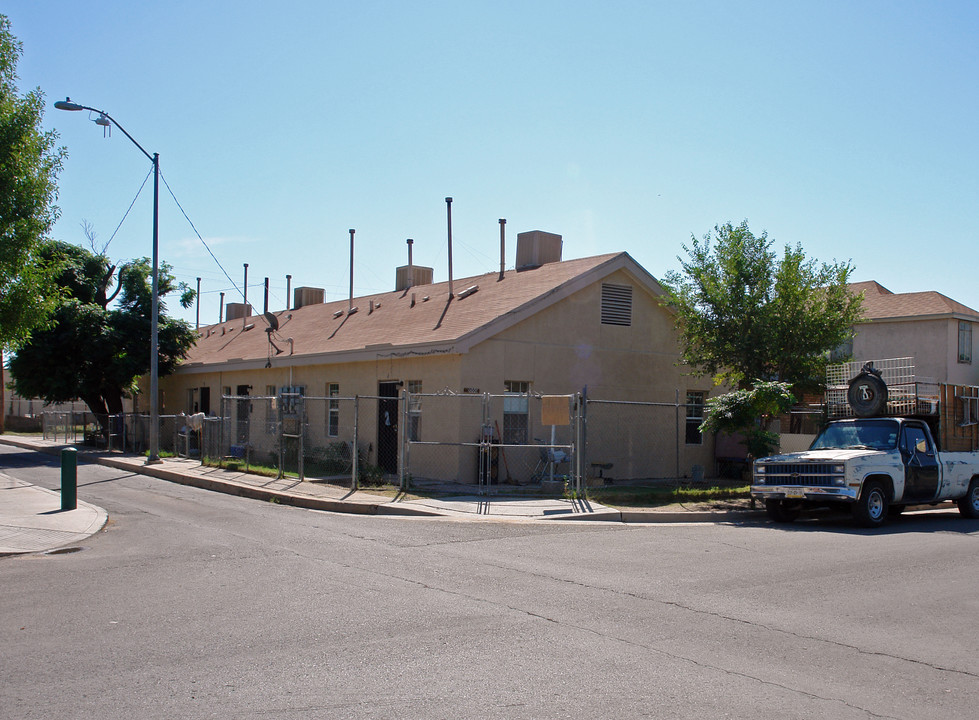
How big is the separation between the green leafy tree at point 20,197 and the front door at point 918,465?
15.1m

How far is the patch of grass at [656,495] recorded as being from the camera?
15852 mm

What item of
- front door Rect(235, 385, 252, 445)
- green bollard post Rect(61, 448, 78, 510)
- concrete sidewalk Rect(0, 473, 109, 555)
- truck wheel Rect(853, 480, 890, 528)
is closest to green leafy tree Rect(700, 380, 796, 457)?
truck wheel Rect(853, 480, 890, 528)

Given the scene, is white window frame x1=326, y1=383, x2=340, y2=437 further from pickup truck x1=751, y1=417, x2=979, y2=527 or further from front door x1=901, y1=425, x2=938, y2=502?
front door x1=901, y1=425, x2=938, y2=502

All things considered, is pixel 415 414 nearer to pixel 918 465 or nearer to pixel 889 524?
pixel 889 524

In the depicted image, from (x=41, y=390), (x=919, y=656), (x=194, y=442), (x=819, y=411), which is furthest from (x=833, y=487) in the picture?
(x=41, y=390)

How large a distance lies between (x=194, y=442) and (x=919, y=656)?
25.6m

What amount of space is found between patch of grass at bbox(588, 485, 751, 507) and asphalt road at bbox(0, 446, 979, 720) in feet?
12.1

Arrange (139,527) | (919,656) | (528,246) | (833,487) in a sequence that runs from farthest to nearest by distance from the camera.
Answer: (528,246)
(833,487)
(139,527)
(919,656)

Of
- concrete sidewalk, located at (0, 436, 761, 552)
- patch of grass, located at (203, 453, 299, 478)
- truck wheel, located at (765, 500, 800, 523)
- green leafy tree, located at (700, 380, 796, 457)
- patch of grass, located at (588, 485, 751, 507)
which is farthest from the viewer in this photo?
patch of grass, located at (203, 453, 299, 478)

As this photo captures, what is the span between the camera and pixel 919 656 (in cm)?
634

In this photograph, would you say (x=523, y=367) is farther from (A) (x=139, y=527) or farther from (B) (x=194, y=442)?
(B) (x=194, y=442)

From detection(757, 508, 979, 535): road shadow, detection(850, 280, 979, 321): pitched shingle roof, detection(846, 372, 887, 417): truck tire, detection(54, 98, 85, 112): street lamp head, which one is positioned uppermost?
detection(54, 98, 85, 112): street lamp head

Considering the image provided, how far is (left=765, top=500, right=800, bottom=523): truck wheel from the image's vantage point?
14.7 metres

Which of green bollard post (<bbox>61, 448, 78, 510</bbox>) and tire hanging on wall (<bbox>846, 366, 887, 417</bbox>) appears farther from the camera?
tire hanging on wall (<bbox>846, 366, 887, 417</bbox>)
